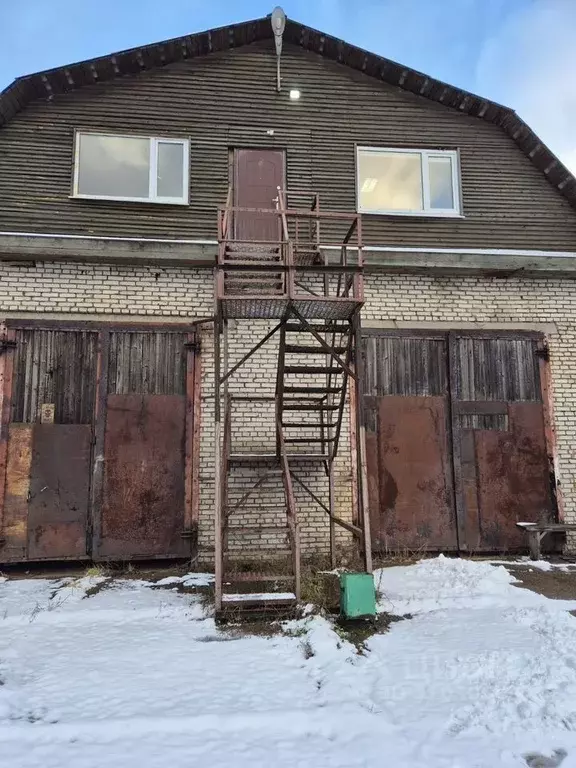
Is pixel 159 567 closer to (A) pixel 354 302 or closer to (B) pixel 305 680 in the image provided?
(B) pixel 305 680

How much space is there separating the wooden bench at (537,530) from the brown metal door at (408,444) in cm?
104

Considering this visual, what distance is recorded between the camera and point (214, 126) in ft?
28.9

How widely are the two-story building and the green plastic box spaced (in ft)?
6.73

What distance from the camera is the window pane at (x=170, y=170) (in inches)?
339

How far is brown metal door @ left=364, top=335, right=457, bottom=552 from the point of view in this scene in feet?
26.3

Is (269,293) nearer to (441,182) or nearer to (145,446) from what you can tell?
(145,446)

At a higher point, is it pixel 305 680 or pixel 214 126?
pixel 214 126

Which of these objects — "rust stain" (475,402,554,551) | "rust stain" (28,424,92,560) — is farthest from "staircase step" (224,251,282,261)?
"rust stain" (475,402,554,551)

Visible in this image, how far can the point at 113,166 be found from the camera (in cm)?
857

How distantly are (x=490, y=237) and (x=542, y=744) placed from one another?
24.9ft

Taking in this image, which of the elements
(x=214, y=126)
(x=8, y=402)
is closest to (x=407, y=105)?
(x=214, y=126)

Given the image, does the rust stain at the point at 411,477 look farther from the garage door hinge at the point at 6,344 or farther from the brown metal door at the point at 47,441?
the garage door hinge at the point at 6,344

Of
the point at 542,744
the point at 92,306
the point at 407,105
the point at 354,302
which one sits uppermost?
the point at 407,105

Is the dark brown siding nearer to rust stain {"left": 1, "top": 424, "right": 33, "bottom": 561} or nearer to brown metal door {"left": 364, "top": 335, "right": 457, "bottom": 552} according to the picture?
brown metal door {"left": 364, "top": 335, "right": 457, "bottom": 552}
